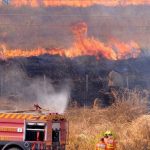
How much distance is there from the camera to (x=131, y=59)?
1299 inches

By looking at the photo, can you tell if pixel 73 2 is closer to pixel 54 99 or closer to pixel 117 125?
pixel 54 99

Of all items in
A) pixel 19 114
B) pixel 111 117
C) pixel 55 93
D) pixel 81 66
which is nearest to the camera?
pixel 19 114

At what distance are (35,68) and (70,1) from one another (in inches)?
235

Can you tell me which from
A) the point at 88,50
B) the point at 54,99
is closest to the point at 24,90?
the point at 54,99

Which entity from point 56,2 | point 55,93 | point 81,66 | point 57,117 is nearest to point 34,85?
point 55,93

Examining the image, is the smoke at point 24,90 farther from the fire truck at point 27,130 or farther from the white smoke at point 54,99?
the fire truck at point 27,130

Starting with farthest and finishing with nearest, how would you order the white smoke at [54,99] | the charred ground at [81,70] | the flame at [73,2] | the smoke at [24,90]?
the flame at [73,2], the charred ground at [81,70], the smoke at [24,90], the white smoke at [54,99]

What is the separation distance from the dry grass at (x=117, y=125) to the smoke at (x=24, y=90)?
5.96 meters

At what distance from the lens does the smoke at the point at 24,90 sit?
97.8 feet

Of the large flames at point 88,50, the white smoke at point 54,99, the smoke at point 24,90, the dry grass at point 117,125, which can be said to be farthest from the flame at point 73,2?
the dry grass at point 117,125

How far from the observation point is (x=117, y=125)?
770 inches

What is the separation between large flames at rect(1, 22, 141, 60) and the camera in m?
32.7

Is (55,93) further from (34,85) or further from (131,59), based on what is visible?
(131,59)

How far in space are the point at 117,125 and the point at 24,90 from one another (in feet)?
43.6
